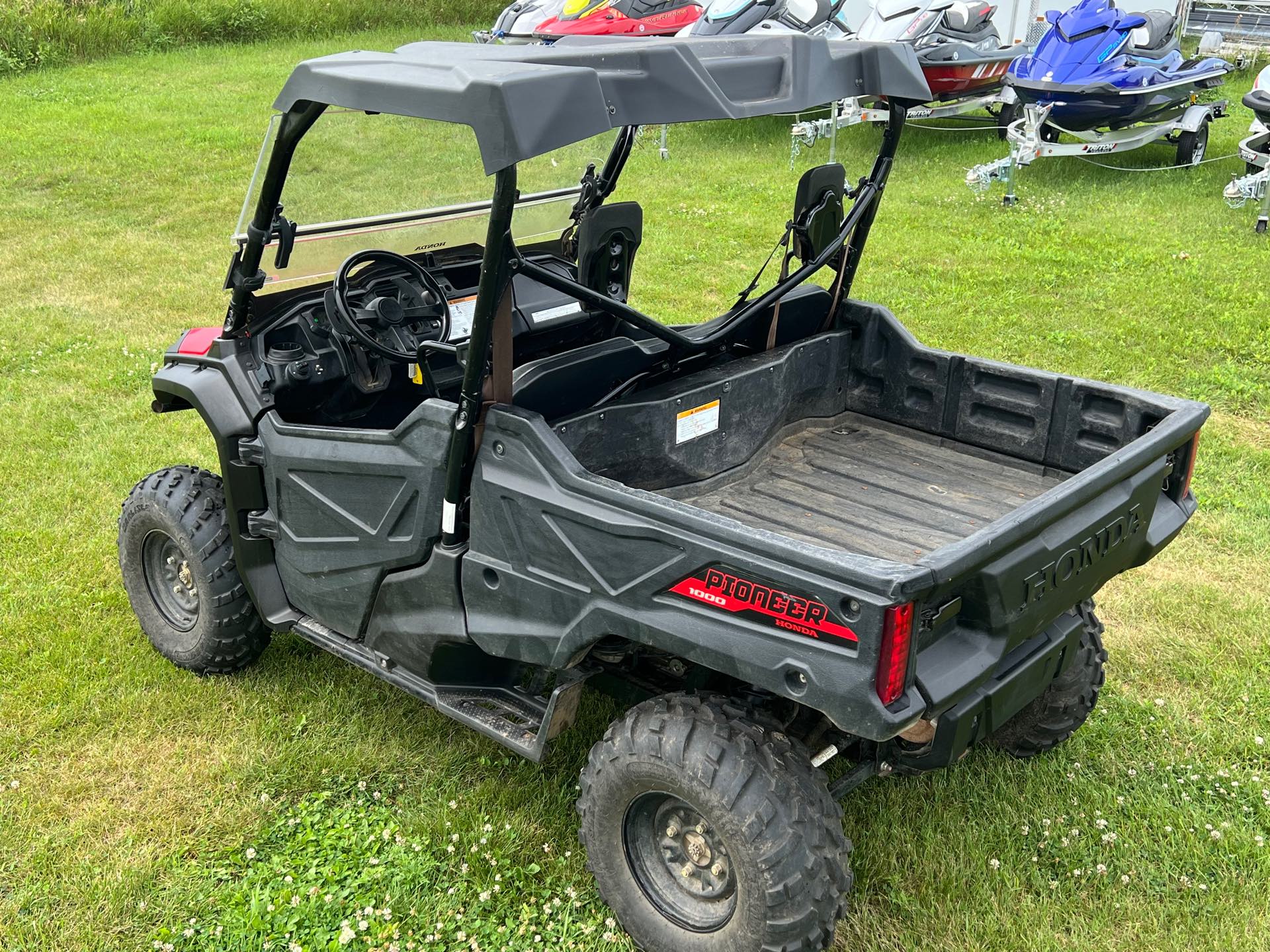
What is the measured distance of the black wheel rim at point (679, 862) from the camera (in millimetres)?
2713

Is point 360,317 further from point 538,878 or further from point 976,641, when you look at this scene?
point 976,641

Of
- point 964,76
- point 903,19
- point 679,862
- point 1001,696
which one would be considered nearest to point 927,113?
point 964,76

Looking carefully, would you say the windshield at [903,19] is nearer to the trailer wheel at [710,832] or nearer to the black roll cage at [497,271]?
the black roll cage at [497,271]

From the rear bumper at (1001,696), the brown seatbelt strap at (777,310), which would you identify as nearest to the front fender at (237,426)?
the brown seatbelt strap at (777,310)

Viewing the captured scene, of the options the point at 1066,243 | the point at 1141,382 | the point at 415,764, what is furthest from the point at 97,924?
the point at 1066,243

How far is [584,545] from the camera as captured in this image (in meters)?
2.63

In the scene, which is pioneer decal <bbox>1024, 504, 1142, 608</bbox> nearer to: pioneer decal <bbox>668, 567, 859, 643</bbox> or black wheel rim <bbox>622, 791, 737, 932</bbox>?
pioneer decal <bbox>668, 567, 859, 643</bbox>

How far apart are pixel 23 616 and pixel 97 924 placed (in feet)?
5.34

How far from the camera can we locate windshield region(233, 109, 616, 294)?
10.7 ft

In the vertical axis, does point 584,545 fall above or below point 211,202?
above

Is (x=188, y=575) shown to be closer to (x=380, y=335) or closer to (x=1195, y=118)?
(x=380, y=335)

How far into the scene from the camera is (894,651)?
7.35 ft

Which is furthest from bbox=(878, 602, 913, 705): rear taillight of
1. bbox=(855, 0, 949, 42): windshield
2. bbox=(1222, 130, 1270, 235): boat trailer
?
bbox=(855, 0, 949, 42): windshield

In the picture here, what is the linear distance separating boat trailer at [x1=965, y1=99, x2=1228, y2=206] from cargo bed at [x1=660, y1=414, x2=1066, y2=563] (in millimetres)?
6890
